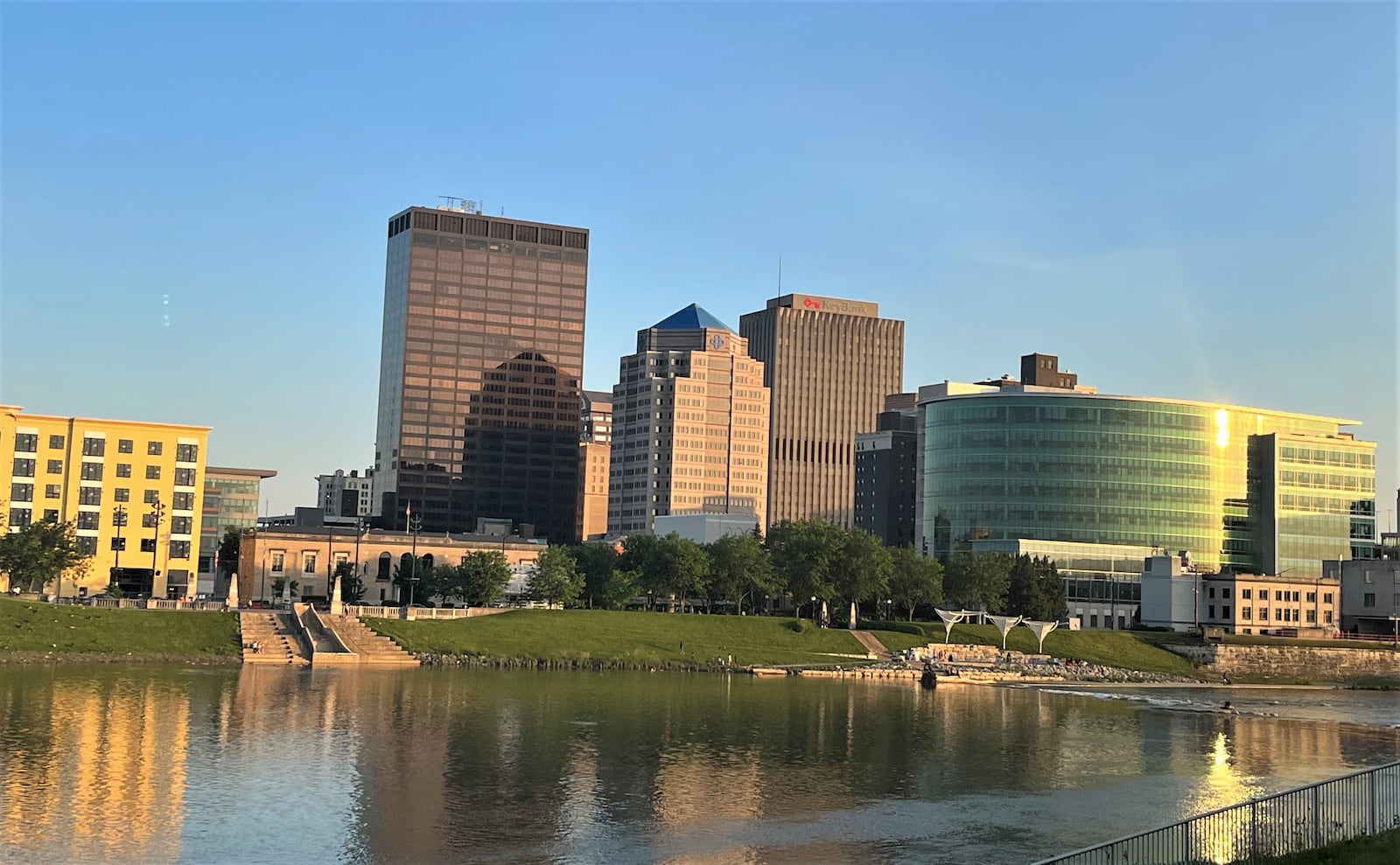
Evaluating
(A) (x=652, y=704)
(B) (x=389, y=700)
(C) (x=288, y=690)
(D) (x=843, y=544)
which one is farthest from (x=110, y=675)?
(D) (x=843, y=544)

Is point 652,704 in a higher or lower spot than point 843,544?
lower

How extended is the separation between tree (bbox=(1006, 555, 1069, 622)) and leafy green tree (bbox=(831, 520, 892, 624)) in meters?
20.8

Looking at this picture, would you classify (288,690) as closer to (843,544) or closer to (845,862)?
(845,862)

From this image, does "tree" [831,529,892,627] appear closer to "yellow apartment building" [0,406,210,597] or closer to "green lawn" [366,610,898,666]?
"green lawn" [366,610,898,666]

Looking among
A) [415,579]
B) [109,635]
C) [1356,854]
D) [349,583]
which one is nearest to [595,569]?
[415,579]

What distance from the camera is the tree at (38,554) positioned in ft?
463

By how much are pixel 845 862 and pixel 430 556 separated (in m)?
157

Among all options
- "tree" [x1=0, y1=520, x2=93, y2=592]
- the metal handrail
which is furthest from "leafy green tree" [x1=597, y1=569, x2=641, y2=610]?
the metal handrail

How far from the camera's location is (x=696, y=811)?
55.1 m

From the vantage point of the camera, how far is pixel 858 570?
6722 inches

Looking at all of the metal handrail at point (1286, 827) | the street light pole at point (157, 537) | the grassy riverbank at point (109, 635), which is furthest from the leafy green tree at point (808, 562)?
the metal handrail at point (1286, 827)

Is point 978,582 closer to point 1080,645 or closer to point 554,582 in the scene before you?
point 1080,645

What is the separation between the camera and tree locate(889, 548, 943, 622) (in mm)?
176625

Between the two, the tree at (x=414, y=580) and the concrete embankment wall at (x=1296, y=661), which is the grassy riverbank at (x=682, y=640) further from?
the tree at (x=414, y=580)
